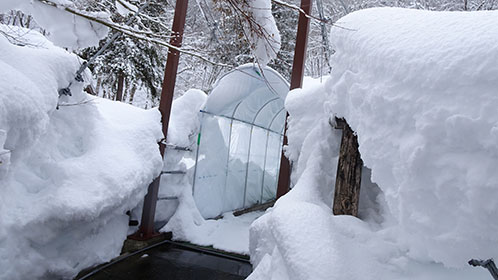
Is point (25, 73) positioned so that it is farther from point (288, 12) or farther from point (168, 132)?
point (288, 12)

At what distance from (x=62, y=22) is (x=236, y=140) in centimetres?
668

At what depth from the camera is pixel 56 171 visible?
182 inches

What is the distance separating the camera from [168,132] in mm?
7312

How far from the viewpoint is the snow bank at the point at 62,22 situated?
2889 mm

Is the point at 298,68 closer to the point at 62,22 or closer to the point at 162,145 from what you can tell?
the point at 162,145

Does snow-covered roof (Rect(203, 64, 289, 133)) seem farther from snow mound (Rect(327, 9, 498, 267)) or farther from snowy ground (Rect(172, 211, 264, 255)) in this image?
snow mound (Rect(327, 9, 498, 267))

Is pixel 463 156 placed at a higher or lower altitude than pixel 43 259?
higher

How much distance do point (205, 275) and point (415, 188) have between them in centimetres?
451

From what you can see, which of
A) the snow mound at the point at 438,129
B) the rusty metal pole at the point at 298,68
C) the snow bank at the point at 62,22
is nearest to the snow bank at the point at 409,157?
the snow mound at the point at 438,129

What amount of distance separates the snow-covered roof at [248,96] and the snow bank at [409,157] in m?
3.05

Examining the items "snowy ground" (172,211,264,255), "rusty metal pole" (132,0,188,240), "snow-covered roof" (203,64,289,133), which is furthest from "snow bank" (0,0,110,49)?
"snowy ground" (172,211,264,255)

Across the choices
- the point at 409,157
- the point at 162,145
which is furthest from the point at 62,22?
the point at 162,145

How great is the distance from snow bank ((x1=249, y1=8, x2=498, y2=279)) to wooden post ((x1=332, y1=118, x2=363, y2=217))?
230 mm

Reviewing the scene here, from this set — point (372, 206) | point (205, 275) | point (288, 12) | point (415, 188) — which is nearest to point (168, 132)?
point (205, 275)
